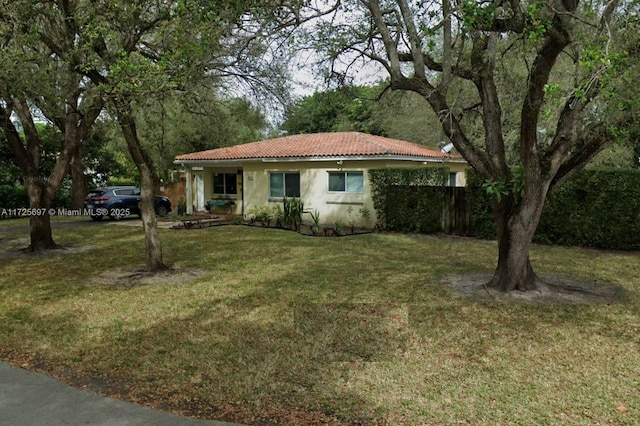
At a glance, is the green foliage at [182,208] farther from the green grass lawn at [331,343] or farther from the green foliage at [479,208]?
the green foliage at [479,208]

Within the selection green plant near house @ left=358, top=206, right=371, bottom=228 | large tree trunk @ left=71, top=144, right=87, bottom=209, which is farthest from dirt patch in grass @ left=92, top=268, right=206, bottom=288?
large tree trunk @ left=71, top=144, right=87, bottom=209

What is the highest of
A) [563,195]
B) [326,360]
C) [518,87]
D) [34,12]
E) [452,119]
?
[34,12]

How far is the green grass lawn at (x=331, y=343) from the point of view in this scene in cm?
423

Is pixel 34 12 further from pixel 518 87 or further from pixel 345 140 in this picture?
pixel 345 140

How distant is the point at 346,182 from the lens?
746 inches

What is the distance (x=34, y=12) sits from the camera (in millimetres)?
9078

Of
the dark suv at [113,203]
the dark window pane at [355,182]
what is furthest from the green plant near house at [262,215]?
the dark suv at [113,203]

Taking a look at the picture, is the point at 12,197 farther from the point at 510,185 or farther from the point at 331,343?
the point at 510,185

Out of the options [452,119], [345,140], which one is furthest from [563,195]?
[345,140]

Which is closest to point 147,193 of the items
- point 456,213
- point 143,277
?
point 143,277

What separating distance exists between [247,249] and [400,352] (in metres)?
8.29

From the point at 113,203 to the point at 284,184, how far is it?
8224mm

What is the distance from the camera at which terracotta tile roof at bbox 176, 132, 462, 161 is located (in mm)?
18406

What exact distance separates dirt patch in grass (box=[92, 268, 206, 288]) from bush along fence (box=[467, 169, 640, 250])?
31.3 feet
